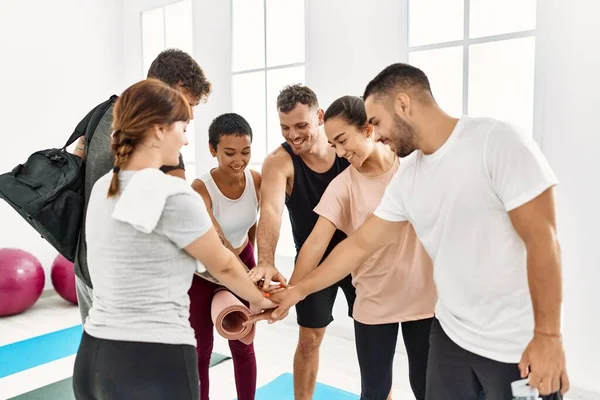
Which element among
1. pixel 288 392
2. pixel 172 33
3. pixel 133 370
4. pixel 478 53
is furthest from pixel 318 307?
pixel 172 33

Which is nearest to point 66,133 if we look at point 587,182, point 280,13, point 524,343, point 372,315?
point 280,13

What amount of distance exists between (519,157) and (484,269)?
0.31 meters

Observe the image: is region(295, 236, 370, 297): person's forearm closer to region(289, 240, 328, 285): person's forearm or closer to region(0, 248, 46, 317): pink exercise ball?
region(289, 240, 328, 285): person's forearm

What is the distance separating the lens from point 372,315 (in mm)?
1977

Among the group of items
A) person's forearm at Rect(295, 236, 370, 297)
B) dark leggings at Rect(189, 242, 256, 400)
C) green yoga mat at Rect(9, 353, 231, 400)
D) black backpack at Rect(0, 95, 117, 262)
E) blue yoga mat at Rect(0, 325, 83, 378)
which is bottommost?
blue yoga mat at Rect(0, 325, 83, 378)

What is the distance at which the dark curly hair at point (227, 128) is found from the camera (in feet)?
7.88

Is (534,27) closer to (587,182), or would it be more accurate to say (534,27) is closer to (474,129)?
(587,182)

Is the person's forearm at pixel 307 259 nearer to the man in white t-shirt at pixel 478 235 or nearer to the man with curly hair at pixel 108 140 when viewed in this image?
the man in white t-shirt at pixel 478 235

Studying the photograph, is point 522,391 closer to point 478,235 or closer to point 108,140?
point 478,235

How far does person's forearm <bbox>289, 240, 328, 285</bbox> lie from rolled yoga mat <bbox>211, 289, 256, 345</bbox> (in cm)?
27

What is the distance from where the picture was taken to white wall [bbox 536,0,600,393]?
2613 millimetres

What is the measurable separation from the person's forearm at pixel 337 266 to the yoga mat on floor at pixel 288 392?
109 cm

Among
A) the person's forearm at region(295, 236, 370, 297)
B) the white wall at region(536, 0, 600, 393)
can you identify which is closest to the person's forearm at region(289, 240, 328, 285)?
the person's forearm at region(295, 236, 370, 297)

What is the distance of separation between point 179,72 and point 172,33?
140 inches
